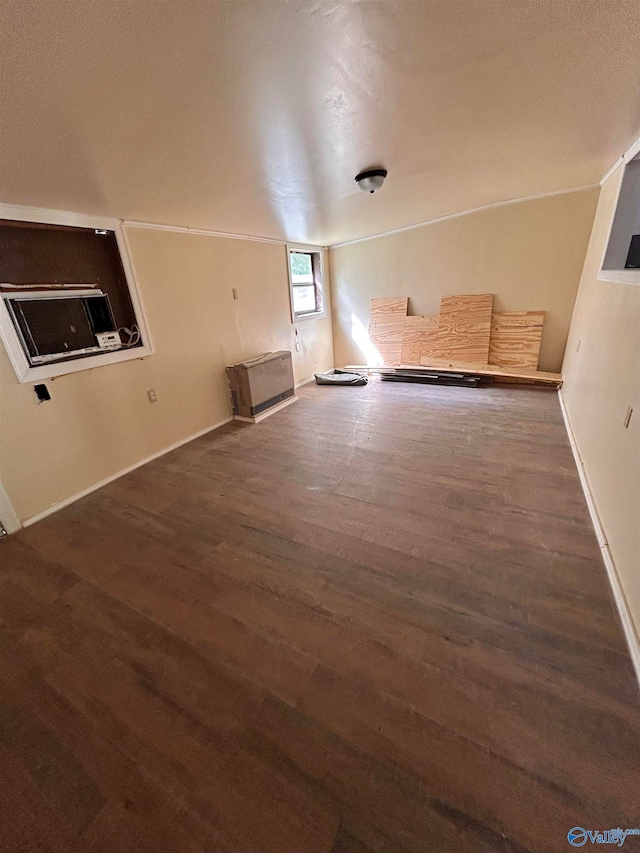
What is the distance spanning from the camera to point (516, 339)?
14.6ft

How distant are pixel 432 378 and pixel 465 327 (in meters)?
0.86

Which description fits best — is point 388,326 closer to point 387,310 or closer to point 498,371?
point 387,310

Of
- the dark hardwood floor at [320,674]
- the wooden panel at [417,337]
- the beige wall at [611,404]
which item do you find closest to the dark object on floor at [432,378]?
the wooden panel at [417,337]

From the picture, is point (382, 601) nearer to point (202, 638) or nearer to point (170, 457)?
point (202, 638)

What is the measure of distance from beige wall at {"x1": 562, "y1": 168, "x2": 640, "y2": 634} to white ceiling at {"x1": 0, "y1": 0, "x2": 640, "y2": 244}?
1.03 metres

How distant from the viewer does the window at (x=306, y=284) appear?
16.4ft

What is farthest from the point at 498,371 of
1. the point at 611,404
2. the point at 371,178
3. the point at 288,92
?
the point at 288,92

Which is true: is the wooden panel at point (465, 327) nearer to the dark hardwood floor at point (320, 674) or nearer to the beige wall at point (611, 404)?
the beige wall at point (611, 404)

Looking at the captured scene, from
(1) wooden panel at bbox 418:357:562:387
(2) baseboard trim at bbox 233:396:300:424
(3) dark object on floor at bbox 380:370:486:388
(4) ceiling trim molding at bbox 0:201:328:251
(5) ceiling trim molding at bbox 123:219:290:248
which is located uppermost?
(5) ceiling trim molding at bbox 123:219:290:248

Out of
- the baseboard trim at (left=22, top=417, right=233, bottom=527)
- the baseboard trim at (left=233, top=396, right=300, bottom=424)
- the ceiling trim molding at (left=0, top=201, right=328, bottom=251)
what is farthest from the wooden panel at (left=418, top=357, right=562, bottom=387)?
the ceiling trim molding at (left=0, top=201, right=328, bottom=251)

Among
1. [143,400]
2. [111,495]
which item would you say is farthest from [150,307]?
[111,495]

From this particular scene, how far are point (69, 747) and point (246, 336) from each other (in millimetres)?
3749

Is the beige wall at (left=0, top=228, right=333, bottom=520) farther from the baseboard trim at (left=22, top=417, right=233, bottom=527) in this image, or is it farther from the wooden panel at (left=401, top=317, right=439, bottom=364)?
the wooden panel at (left=401, top=317, right=439, bottom=364)

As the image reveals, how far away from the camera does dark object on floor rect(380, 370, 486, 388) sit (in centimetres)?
449
